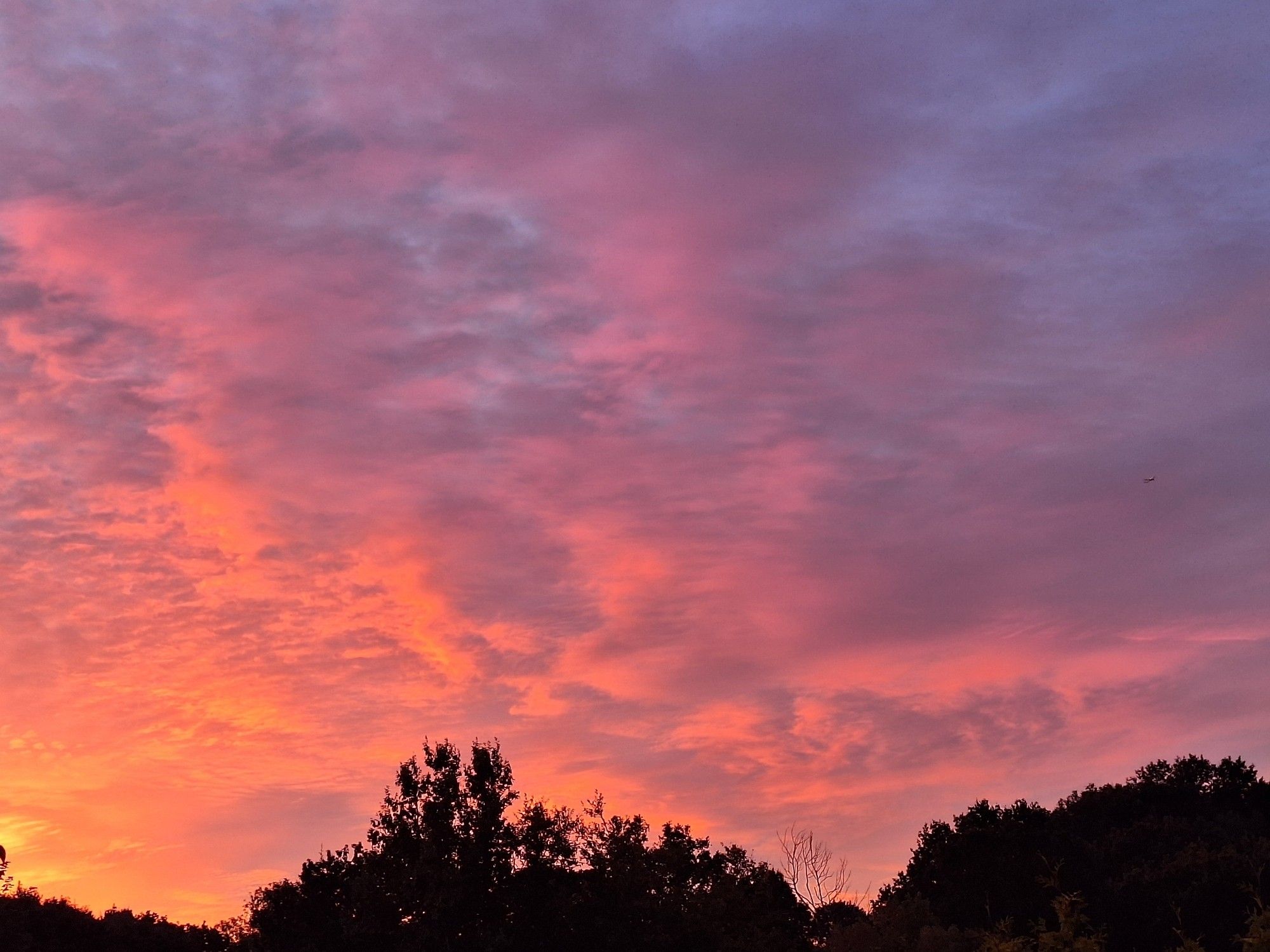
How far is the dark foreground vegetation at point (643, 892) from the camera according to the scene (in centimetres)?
5528

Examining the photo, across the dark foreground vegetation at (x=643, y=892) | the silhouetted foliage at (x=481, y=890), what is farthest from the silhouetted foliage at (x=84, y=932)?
the silhouetted foliage at (x=481, y=890)

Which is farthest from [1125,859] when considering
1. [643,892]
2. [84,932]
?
[84,932]

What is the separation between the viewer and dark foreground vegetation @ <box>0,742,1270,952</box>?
55.3m

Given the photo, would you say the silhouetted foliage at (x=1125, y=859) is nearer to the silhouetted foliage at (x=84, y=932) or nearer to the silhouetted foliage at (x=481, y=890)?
the silhouetted foliage at (x=481, y=890)

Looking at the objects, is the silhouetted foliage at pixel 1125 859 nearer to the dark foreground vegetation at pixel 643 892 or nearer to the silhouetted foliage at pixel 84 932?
the dark foreground vegetation at pixel 643 892

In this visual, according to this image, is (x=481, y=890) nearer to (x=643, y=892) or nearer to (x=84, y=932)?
(x=643, y=892)

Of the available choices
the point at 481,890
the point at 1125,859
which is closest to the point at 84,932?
the point at 481,890

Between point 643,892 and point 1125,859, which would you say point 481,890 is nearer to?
A: point 643,892

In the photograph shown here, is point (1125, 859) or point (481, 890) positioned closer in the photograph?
point (481, 890)

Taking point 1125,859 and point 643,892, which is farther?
point 1125,859

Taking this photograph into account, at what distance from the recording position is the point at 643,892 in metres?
58.5

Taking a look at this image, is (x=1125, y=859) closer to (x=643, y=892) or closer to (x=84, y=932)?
(x=643, y=892)

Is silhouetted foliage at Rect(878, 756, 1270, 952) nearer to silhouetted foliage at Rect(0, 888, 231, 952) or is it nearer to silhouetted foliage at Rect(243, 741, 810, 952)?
silhouetted foliage at Rect(243, 741, 810, 952)

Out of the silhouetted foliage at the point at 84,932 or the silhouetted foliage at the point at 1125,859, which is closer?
the silhouetted foliage at the point at 1125,859
